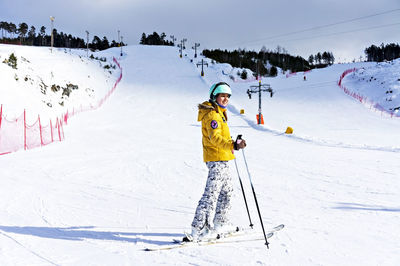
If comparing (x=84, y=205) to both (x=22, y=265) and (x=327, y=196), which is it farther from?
(x=327, y=196)

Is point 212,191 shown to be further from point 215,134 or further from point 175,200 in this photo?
point 175,200

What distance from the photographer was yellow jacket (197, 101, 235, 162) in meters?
2.95

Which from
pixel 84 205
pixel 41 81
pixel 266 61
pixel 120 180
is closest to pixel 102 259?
pixel 84 205

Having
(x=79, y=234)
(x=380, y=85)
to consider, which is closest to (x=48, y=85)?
(x=79, y=234)

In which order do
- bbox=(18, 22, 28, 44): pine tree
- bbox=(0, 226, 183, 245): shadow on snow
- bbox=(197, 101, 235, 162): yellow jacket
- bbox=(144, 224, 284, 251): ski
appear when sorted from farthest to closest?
bbox=(18, 22, 28, 44): pine tree
bbox=(0, 226, 183, 245): shadow on snow
bbox=(144, 224, 284, 251): ski
bbox=(197, 101, 235, 162): yellow jacket

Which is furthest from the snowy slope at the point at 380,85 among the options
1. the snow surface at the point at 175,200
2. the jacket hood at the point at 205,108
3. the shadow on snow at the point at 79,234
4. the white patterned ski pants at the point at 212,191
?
the shadow on snow at the point at 79,234

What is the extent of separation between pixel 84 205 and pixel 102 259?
6.07ft

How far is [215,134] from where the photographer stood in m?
2.94

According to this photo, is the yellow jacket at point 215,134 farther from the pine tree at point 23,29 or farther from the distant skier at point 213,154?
the pine tree at point 23,29

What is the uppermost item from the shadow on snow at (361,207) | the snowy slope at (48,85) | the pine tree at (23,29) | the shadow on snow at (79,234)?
the pine tree at (23,29)

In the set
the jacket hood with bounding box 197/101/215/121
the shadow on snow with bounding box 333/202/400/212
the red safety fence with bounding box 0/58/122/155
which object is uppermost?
the jacket hood with bounding box 197/101/215/121

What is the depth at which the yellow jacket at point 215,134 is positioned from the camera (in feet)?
9.68

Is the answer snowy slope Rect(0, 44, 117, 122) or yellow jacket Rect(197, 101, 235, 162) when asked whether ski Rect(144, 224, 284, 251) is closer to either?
yellow jacket Rect(197, 101, 235, 162)

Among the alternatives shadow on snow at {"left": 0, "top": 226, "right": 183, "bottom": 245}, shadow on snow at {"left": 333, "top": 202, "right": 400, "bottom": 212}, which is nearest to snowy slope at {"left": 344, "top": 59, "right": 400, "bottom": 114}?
shadow on snow at {"left": 333, "top": 202, "right": 400, "bottom": 212}
